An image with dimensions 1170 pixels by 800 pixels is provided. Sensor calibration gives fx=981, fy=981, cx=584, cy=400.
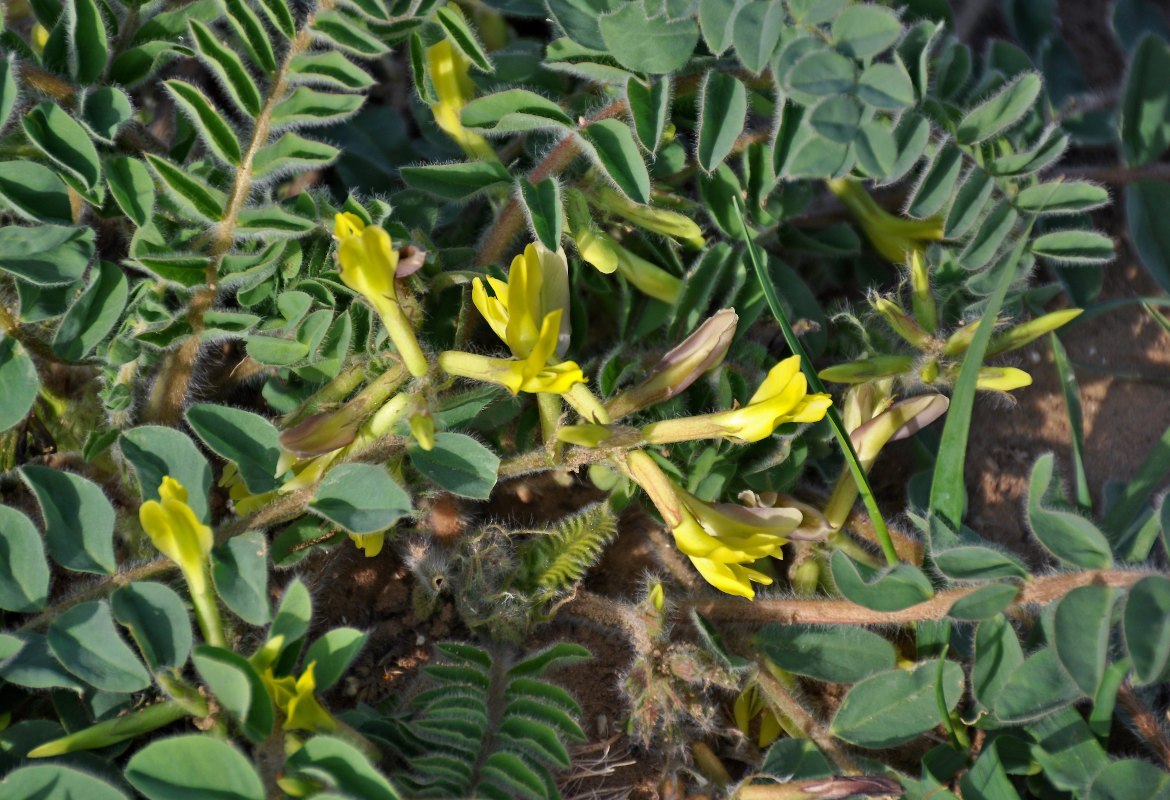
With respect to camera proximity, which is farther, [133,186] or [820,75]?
[133,186]

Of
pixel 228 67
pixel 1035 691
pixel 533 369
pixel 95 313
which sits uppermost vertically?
pixel 228 67

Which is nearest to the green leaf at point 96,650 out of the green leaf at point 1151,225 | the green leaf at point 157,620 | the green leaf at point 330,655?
the green leaf at point 157,620

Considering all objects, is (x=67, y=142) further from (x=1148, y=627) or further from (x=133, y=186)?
(x=1148, y=627)

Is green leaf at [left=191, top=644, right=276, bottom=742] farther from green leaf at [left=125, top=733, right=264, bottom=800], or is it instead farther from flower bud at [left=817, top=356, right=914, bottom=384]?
flower bud at [left=817, top=356, right=914, bottom=384]

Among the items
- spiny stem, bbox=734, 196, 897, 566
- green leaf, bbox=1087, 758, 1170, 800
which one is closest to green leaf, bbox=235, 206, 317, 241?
spiny stem, bbox=734, 196, 897, 566

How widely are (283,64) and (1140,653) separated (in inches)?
70.0

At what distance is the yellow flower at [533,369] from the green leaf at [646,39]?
52 centimetres

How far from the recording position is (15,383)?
1.75 m

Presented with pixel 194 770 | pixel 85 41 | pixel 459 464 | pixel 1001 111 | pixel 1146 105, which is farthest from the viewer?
pixel 1146 105

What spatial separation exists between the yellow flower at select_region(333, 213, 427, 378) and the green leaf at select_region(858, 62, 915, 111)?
829 mm

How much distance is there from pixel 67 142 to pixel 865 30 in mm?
1417

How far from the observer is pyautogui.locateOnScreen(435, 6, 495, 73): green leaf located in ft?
6.16

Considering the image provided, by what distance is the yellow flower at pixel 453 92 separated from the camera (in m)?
2.00

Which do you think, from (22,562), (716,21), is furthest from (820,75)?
(22,562)
